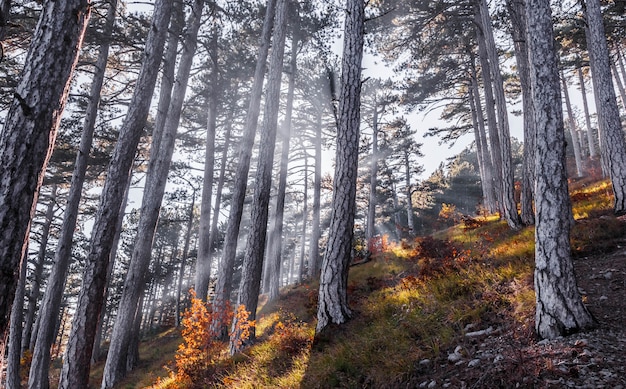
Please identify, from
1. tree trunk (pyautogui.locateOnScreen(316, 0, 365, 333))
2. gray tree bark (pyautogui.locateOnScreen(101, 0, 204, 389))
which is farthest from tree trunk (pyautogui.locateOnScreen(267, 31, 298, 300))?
tree trunk (pyautogui.locateOnScreen(316, 0, 365, 333))

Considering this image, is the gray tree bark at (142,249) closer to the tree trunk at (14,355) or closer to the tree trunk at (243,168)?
the tree trunk at (243,168)

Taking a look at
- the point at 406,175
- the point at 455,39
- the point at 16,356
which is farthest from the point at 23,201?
the point at 406,175

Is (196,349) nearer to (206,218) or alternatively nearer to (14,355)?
(206,218)

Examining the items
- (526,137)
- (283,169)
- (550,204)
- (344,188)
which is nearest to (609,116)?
(526,137)

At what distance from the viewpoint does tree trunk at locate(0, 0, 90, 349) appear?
3.16 m

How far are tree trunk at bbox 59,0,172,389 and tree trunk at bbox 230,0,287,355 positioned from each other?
257cm

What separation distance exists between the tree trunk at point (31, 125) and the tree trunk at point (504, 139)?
34.4 ft

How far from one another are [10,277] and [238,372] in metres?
3.25

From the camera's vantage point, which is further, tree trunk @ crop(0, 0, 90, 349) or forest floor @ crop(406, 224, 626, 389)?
tree trunk @ crop(0, 0, 90, 349)

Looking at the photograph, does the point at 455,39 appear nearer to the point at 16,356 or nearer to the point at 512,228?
the point at 512,228

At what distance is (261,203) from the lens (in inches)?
289

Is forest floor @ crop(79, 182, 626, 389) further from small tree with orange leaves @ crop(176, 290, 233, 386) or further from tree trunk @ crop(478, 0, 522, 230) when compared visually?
tree trunk @ crop(478, 0, 522, 230)

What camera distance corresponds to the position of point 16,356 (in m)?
9.97

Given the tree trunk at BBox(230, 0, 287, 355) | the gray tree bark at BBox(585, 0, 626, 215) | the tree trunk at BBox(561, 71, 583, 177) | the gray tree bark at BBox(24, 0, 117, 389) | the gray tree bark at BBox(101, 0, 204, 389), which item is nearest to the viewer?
the tree trunk at BBox(230, 0, 287, 355)
